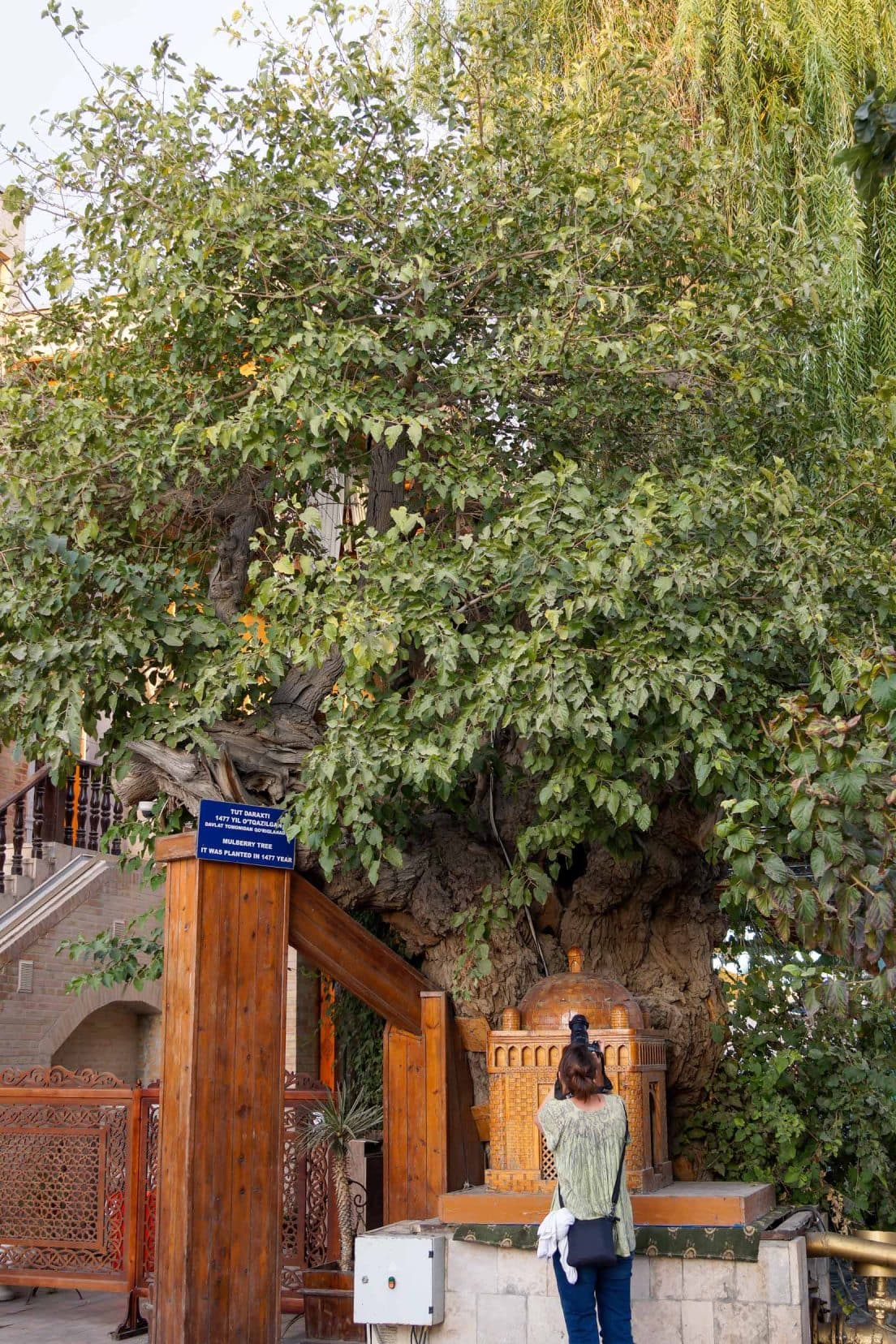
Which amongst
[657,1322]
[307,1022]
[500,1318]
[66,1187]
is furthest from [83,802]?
[657,1322]

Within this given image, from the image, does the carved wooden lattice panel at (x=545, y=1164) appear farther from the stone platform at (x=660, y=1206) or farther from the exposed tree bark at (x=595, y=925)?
the exposed tree bark at (x=595, y=925)

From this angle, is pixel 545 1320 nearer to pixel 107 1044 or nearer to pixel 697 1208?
pixel 697 1208

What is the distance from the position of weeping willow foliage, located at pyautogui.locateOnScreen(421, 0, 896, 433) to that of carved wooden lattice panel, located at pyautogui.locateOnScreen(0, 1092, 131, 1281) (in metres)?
7.33

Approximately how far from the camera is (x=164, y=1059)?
24.4 feet

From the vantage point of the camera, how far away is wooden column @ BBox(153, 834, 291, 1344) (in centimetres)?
709

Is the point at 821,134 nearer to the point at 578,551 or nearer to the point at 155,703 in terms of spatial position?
the point at 578,551

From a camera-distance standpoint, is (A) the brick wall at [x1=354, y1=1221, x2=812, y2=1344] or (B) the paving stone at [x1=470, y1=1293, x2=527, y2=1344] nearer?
(A) the brick wall at [x1=354, y1=1221, x2=812, y2=1344]

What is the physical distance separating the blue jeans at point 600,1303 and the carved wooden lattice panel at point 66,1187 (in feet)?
12.7

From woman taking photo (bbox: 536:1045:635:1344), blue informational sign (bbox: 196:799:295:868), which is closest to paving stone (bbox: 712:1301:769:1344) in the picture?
woman taking photo (bbox: 536:1045:635:1344)

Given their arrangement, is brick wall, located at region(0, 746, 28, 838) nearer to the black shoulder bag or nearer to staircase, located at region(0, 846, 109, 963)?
staircase, located at region(0, 846, 109, 963)

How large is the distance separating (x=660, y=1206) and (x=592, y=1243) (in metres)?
1.08

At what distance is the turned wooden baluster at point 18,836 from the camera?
13305 millimetres

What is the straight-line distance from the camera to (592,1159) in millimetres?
6262

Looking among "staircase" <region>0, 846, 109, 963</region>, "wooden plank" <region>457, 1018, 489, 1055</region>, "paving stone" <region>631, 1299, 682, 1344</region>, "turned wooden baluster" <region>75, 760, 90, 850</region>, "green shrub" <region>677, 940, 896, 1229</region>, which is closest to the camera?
"paving stone" <region>631, 1299, 682, 1344</region>
